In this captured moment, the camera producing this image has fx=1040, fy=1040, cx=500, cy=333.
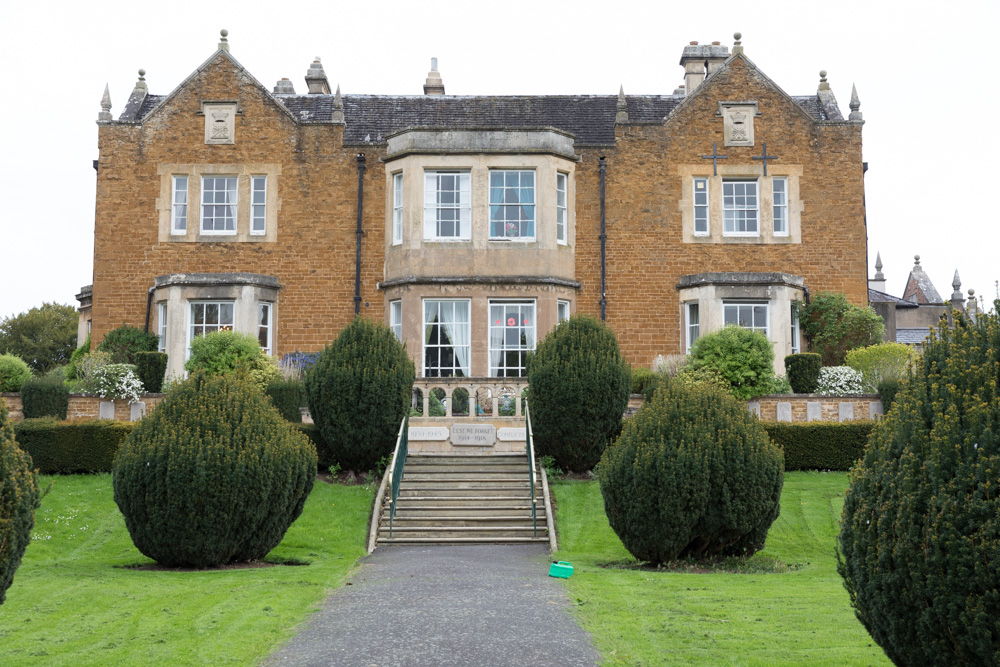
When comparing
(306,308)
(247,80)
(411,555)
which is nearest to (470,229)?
(306,308)

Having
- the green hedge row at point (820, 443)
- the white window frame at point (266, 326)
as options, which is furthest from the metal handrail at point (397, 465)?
the white window frame at point (266, 326)

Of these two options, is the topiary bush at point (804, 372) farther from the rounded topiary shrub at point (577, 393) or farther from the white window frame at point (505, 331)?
the white window frame at point (505, 331)

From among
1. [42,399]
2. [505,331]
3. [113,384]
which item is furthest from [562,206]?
[42,399]

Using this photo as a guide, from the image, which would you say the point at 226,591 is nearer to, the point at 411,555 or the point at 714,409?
the point at 411,555

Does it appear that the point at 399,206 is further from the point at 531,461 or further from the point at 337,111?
the point at 531,461

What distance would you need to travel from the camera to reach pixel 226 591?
11.5 metres

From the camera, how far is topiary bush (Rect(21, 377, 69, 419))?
70.9ft

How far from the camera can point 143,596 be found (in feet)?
36.8

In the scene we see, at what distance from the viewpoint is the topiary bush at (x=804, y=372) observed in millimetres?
23859

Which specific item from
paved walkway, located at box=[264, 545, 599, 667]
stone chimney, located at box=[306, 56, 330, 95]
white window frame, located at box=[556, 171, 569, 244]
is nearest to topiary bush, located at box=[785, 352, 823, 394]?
white window frame, located at box=[556, 171, 569, 244]

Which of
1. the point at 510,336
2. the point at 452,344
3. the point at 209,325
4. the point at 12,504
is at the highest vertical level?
the point at 209,325

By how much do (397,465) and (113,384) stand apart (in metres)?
7.76

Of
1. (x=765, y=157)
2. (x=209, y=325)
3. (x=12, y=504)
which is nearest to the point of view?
(x=12, y=504)

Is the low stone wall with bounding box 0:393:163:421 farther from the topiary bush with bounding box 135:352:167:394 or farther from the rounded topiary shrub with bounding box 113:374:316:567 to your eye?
the rounded topiary shrub with bounding box 113:374:316:567
